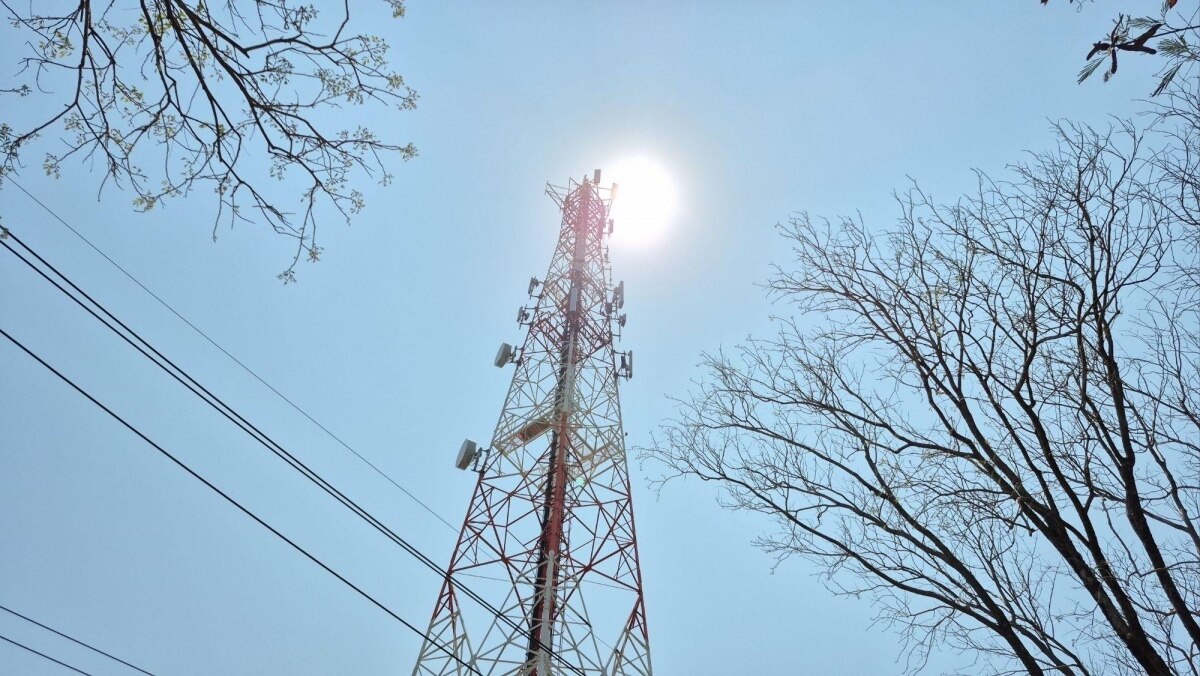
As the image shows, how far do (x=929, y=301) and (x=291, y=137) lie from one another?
14.1 ft

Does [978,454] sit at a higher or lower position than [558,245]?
lower

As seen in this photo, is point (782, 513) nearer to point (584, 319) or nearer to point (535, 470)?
point (535, 470)

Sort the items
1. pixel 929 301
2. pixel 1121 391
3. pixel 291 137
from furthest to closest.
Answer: pixel 929 301
pixel 1121 391
pixel 291 137

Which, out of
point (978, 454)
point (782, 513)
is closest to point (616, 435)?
point (782, 513)

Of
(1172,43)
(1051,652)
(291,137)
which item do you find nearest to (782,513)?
(1051,652)

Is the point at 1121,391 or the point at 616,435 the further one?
the point at 616,435

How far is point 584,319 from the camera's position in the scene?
45.6 feet

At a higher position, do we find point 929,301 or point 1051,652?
point 929,301

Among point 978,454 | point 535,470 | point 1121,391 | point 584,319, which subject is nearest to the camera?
point 1121,391

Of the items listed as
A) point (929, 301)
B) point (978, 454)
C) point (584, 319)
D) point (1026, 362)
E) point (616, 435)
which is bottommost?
point (978, 454)

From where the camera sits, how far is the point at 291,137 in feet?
12.3

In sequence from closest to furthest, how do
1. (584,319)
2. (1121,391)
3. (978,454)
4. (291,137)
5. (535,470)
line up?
(291,137) < (1121,391) < (978,454) < (535,470) < (584,319)

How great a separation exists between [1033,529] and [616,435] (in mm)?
7953

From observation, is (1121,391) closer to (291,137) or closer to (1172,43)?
(1172,43)
